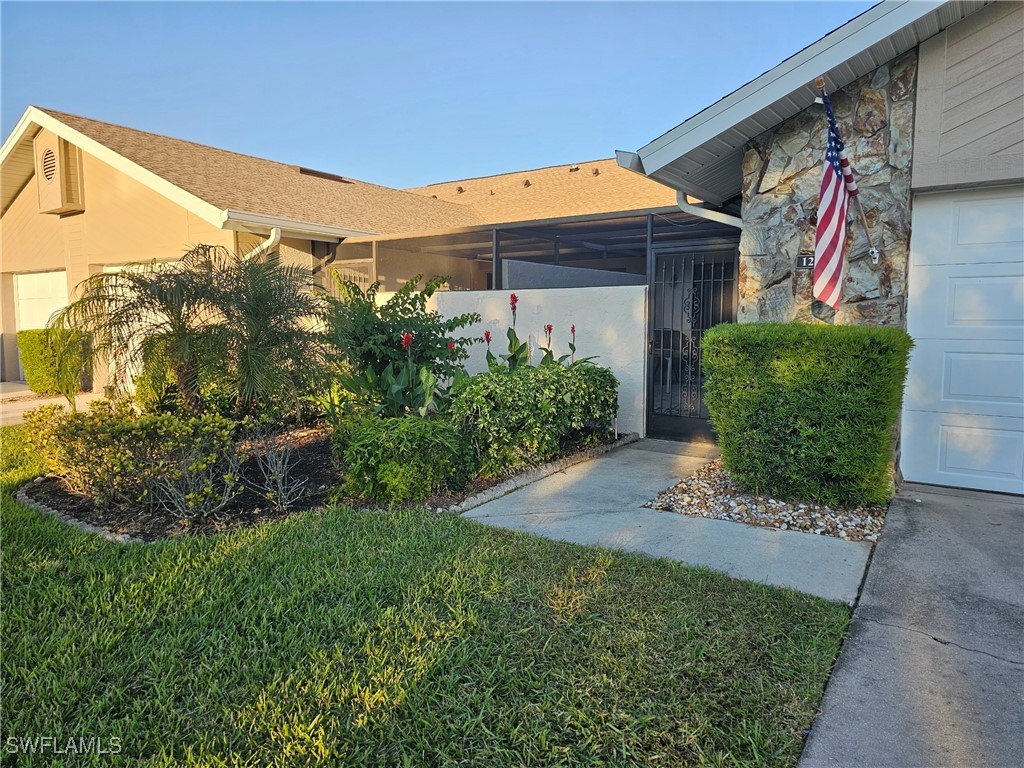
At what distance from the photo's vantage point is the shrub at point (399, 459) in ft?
16.4

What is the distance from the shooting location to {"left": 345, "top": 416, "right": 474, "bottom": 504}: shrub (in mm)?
5012

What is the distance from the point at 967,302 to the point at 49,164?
14294 mm

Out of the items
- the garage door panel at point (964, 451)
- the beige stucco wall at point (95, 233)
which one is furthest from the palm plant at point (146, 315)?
the garage door panel at point (964, 451)

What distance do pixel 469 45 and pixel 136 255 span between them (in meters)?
6.75

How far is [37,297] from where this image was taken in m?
13.7

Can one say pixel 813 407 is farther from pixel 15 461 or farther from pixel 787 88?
pixel 15 461

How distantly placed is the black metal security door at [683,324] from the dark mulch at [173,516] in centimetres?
405

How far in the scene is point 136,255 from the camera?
36.8 feet

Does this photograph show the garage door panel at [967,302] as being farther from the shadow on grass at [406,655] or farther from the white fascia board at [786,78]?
the shadow on grass at [406,655]

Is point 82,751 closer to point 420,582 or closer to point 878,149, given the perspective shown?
point 420,582

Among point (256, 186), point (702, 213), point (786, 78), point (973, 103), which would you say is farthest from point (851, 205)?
point (256, 186)

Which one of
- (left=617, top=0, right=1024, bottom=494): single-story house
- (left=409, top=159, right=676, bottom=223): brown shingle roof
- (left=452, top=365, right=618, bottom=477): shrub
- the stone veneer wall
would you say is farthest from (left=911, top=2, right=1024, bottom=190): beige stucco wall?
(left=409, top=159, right=676, bottom=223): brown shingle roof

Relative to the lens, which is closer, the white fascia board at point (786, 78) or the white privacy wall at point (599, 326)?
the white fascia board at point (786, 78)

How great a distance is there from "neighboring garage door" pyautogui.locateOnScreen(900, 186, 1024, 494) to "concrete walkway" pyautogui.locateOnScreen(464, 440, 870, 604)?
6.07 feet
